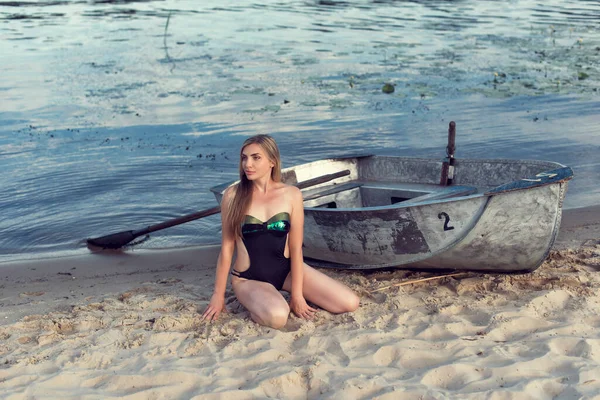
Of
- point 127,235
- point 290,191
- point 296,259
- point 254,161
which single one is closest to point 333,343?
point 296,259

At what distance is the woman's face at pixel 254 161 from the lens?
16.1ft

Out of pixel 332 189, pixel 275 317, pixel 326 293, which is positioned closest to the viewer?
pixel 275 317

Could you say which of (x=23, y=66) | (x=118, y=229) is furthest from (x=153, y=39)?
(x=118, y=229)

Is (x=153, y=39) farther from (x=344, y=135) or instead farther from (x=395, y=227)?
(x=395, y=227)

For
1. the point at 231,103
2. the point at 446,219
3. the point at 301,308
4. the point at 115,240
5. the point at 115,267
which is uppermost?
the point at 231,103

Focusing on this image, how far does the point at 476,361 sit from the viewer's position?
425cm

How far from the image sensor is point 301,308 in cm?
506

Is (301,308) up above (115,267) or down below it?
above

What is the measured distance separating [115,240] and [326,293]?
116 inches

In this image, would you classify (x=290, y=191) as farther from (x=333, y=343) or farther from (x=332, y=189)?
→ (x=332, y=189)

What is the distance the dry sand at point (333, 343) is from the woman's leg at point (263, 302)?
71 millimetres

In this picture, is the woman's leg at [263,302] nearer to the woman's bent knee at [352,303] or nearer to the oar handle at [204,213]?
the woman's bent knee at [352,303]

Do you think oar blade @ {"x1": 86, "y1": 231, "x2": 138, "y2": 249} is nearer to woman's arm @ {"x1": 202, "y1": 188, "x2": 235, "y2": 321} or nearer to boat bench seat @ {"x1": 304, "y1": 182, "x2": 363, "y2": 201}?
boat bench seat @ {"x1": 304, "y1": 182, "x2": 363, "y2": 201}

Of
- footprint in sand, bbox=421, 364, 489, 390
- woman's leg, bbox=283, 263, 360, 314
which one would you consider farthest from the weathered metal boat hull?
footprint in sand, bbox=421, 364, 489, 390
